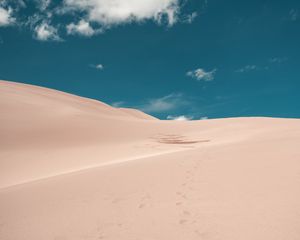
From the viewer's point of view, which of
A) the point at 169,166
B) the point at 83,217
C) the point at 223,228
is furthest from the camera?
the point at 169,166

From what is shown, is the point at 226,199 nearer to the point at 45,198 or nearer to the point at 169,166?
the point at 169,166

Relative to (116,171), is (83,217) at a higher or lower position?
lower

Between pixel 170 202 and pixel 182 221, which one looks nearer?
→ pixel 182 221

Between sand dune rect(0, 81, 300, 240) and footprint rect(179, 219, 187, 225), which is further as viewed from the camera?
footprint rect(179, 219, 187, 225)

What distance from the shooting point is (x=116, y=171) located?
729 cm

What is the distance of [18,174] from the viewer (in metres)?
10.4

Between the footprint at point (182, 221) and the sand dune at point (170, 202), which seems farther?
the footprint at point (182, 221)

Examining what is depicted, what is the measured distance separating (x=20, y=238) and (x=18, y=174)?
291 inches

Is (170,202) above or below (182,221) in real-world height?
above

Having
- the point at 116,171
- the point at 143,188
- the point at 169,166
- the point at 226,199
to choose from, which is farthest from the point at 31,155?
the point at 226,199

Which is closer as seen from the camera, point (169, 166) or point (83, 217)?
point (83, 217)

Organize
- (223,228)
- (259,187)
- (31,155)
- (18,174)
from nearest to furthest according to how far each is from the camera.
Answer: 1. (223,228)
2. (259,187)
3. (18,174)
4. (31,155)

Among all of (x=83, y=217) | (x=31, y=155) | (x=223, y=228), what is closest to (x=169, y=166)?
(x=83, y=217)

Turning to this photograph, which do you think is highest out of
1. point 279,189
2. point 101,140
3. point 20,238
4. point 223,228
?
point 101,140
